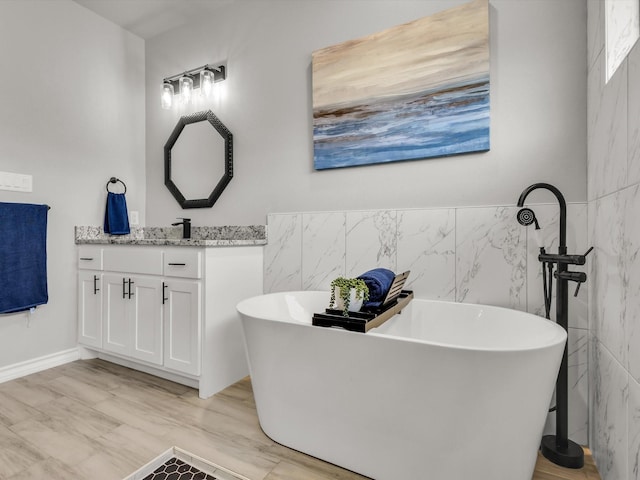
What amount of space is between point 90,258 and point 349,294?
209 cm

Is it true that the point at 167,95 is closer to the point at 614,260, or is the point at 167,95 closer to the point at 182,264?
the point at 182,264

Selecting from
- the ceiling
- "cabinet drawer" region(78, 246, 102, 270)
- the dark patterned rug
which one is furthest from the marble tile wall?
the ceiling

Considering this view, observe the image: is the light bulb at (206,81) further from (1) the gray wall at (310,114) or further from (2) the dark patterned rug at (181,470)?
(2) the dark patterned rug at (181,470)

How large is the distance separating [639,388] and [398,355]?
2.34 feet

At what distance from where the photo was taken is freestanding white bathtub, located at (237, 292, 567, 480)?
1122 mm

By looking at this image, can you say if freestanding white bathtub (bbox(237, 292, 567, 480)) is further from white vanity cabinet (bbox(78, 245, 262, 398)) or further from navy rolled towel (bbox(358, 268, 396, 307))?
white vanity cabinet (bbox(78, 245, 262, 398))

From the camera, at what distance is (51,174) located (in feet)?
8.32

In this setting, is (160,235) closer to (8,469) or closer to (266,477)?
(8,469)

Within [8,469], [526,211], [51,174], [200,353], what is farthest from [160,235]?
[526,211]

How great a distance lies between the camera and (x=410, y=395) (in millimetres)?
1232

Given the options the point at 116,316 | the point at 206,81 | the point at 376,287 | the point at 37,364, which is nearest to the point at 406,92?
the point at 376,287

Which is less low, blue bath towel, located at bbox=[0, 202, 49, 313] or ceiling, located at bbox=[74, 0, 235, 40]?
ceiling, located at bbox=[74, 0, 235, 40]

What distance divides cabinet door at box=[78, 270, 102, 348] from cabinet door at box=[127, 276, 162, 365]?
0.39m

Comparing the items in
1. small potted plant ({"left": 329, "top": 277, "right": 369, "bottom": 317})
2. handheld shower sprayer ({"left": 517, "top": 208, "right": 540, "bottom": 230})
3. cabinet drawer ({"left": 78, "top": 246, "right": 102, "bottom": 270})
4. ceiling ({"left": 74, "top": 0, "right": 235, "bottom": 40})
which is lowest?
small potted plant ({"left": 329, "top": 277, "right": 369, "bottom": 317})
